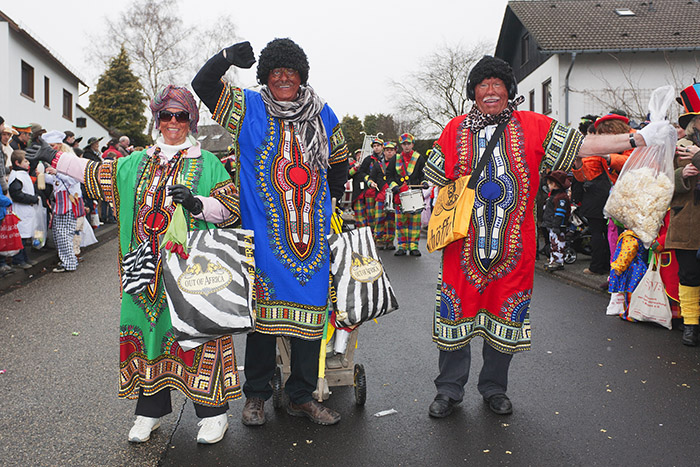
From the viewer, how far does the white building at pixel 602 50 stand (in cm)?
2241

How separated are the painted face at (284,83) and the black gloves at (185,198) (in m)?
0.78

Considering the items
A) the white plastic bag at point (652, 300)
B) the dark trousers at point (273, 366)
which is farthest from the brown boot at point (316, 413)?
the white plastic bag at point (652, 300)

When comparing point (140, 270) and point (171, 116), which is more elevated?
point (171, 116)

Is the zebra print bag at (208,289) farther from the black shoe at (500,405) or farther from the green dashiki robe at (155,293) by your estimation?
the black shoe at (500,405)

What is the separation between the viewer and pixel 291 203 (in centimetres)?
335

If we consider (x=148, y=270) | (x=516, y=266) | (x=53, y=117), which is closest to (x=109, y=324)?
(x=148, y=270)

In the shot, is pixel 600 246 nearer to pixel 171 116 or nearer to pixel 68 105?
pixel 171 116

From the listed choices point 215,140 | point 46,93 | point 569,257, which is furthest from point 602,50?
point 46,93

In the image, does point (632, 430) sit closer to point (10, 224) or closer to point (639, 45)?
point (10, 224)

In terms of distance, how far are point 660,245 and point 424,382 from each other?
277 centimetres

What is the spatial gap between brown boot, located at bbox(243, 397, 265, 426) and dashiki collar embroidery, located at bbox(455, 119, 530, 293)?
150 centimetres

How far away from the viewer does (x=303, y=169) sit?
11.2 feet

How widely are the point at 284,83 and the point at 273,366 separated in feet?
5.44

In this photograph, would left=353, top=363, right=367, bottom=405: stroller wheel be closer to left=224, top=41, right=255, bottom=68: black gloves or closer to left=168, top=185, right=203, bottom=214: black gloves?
left=168, top=185, right=203, bottom=214: black gloves
